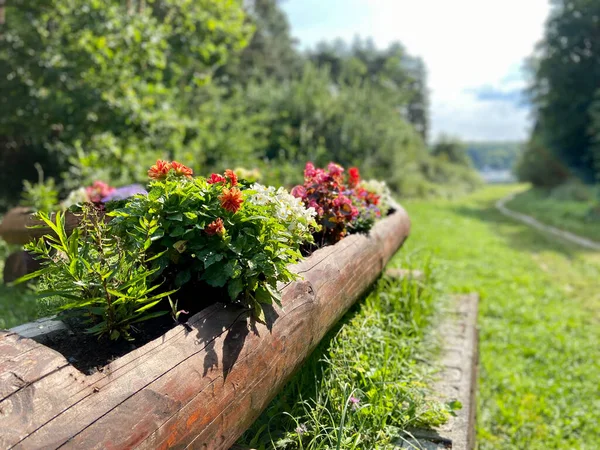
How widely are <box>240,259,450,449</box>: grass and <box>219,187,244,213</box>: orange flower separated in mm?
1003

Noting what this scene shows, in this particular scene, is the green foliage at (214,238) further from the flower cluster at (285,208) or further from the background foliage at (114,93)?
the background foliage at (114,93)

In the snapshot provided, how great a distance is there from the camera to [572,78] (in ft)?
81.8

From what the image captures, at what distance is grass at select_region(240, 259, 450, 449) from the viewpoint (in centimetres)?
247

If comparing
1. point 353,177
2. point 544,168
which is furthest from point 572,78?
point 353,177

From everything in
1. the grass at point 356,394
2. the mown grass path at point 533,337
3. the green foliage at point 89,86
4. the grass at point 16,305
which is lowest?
the mown grass path at point 533,337

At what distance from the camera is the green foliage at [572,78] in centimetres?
2464

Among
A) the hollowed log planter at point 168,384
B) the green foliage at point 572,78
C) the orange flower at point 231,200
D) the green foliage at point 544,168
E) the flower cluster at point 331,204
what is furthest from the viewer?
the green foliage at point 544,168

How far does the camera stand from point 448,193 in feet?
84.5

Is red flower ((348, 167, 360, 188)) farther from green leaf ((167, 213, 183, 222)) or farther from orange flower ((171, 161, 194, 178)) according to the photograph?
green leaf ((167, 213, 183, 222))

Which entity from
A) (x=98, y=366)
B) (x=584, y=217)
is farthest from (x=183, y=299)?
(x=584, y=217)

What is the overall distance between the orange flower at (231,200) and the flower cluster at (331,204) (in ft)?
4.07

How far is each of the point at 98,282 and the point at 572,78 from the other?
27854 millimetres

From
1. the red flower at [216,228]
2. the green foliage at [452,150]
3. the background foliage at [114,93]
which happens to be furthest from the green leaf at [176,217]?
the green foliage at [452,150]

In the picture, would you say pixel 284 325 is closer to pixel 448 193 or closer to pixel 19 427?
pixel 19 427
